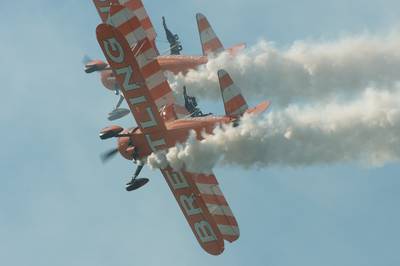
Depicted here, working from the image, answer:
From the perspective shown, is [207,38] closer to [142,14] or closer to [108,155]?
[142,14]

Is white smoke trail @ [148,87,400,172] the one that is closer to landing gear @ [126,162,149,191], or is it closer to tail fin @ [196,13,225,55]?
landing gear @ [126,162,149,191]

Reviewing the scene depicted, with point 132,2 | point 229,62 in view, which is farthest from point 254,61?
point 132,2

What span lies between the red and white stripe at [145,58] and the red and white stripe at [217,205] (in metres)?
2.39

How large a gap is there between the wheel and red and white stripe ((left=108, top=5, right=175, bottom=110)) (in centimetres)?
209

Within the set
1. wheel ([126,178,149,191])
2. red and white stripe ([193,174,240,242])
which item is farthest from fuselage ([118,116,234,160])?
red and white stripe ([193,174,240,242])

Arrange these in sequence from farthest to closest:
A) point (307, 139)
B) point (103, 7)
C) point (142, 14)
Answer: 1. point (142, 14)
2. point (103, 7)
3. point (307, 139)

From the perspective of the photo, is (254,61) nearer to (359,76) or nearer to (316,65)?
(316,65)

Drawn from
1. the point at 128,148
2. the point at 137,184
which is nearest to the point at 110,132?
the point at 128,148

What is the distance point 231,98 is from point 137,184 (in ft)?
12.9

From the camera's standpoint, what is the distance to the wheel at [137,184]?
1379 inches

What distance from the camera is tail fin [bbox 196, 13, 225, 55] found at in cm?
4072

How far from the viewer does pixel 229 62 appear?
40500 mm

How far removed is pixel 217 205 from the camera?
35.7 meters

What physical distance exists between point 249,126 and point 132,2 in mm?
11136
